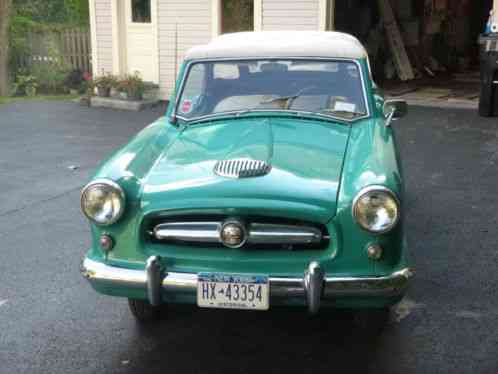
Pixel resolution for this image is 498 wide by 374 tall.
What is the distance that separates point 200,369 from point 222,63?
2309 millimetres

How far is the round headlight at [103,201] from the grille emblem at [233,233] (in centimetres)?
58

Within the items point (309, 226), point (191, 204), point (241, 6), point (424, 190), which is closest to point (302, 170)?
point (309, 226)

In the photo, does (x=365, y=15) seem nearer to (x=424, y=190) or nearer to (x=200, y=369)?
(x=424, y=190)

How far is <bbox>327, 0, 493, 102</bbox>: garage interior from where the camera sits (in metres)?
15.4

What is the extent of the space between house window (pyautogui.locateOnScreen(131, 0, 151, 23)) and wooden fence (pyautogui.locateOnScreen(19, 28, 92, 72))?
3546mm

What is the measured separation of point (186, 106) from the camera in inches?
197

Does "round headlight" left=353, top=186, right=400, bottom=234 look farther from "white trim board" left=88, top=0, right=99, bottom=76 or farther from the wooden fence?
Answer: the wooden fence

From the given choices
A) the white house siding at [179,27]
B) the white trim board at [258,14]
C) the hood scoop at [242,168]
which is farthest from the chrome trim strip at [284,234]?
the white house siding at [179,27]

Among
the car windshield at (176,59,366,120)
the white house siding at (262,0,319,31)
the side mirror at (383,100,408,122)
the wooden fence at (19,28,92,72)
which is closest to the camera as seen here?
the car windshield at (176,59,366,120)

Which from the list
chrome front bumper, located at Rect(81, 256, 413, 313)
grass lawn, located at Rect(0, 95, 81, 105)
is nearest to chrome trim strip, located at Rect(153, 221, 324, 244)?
chrome front bumper, located at Rect(81, 256, 413, 313)

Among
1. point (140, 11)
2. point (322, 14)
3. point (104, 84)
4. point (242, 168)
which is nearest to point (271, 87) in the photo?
point (242, 168)

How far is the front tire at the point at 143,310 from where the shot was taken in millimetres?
4234

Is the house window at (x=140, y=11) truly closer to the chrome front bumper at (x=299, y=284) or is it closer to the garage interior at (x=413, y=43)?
the garage interior at (x=413, y=43)

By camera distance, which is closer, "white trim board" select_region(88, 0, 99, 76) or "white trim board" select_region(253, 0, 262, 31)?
"white trim board" select_region(253, 0, 262, 31)
